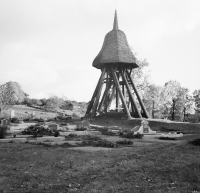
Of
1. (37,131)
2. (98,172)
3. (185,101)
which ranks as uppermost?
(185,101)

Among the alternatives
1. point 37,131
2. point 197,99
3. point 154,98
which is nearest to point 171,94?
point 154,98

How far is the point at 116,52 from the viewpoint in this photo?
25.1m

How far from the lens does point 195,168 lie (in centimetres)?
598

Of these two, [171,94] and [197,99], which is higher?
[171,94]

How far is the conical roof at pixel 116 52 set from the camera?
971 inches

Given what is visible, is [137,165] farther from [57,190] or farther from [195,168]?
[57,190]

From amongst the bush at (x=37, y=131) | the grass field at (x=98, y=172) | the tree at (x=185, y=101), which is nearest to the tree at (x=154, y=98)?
the tree at (x=185, y=101)

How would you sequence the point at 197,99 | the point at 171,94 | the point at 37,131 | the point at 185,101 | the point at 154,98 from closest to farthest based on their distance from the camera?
the point at 37,131 < the point at 154,98 < the point at 171,94 < the point at 197,99 < the point at 185,101

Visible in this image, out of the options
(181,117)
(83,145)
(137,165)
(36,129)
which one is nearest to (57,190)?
(137,165)

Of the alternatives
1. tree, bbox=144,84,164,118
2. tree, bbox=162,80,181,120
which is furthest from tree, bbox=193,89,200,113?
tree, bbox=144,84,164,118

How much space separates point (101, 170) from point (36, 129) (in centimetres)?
896

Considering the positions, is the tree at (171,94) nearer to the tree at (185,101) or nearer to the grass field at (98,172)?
the tree at (185,101)

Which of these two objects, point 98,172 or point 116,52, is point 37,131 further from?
point 116,52

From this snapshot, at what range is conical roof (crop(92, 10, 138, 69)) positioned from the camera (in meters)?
24.7
